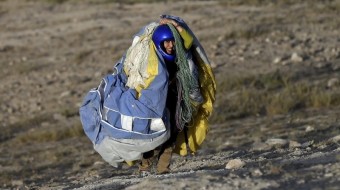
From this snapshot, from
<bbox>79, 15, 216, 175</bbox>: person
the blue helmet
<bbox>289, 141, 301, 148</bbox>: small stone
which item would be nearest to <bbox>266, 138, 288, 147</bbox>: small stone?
<bbox>289, 141, 301, 148</bbox>: small stone

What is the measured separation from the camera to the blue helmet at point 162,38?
6625 millimetres

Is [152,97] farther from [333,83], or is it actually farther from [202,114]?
[333,83]

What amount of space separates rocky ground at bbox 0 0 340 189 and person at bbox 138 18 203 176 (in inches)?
13.6

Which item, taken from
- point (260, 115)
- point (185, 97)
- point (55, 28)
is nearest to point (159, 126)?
point (185, 97)

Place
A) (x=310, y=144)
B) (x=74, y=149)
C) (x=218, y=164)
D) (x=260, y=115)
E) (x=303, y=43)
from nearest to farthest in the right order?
(x=218, y=164)
(x=310, y=144)
(x=74, y=149)
(x=260, y=115)
(x=303, y=43)

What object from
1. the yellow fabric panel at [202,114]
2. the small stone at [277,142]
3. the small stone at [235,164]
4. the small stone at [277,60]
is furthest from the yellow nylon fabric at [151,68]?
the small stone at [277,60]

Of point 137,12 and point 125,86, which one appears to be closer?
point 125,86

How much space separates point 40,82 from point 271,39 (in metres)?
4.31

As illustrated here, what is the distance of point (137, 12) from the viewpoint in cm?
2012

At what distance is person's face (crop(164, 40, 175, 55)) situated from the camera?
6637mm

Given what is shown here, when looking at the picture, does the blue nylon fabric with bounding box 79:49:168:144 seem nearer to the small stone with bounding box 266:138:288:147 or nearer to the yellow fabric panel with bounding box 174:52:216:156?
the yellow fabric panel with bounding box 174:52:216:156

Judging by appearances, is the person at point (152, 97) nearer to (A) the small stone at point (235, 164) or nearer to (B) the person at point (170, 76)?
(B) the person at point (170, 76)

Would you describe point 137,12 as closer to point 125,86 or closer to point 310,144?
point 310,144

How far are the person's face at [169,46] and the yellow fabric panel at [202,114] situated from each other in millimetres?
355
